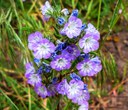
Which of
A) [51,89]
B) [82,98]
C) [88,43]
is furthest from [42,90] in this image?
[88,43]

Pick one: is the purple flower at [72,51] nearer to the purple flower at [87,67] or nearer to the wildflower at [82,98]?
the purple flower at [87,67]

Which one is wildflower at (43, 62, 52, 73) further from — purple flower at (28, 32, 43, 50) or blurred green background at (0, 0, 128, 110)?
blurred green background at (0, 0, 128, 110)

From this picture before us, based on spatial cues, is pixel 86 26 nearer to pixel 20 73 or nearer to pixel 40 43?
pixel 40 43

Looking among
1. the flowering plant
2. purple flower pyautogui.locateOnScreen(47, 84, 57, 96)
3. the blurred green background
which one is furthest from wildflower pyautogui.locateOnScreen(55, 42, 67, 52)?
the blurred green background

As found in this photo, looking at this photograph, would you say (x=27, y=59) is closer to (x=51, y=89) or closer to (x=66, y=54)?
(x=51, y=89)

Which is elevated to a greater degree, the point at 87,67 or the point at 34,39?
the point at 34,39

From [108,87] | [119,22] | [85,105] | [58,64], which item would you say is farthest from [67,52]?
[119,22]

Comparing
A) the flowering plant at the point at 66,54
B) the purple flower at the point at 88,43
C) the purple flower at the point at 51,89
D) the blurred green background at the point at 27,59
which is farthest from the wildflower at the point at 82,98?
the blurred green background at the point at 27,59
